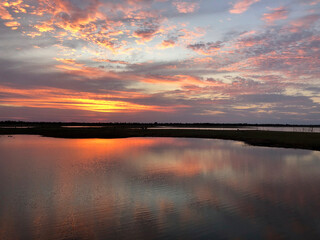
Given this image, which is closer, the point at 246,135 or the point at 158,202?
the point at 158,202

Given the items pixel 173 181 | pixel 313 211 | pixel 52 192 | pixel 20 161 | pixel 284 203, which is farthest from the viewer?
pixel 20 161

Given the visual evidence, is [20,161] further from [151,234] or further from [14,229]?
[151,234]

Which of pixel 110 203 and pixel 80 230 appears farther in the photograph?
pixel 110 203

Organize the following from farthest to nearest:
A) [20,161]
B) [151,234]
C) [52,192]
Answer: [20,161], [52,192], [151,234]

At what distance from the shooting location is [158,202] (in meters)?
15.2

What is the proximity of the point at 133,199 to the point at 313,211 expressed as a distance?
32.5 ft

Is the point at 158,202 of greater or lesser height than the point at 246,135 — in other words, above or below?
below

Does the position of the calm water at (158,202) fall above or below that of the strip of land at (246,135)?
below

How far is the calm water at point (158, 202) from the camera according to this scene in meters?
11.3

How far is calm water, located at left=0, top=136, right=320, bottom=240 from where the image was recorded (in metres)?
11.3

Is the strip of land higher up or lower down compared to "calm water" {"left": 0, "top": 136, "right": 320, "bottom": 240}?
higher up

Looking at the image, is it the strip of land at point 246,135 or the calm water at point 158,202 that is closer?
the calm water at point 158,202

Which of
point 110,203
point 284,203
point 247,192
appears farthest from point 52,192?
point 284,203

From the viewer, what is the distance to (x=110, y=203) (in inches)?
589
